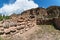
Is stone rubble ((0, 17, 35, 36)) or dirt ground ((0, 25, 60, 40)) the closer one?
dirt ground ((0, 25, 60, 40))

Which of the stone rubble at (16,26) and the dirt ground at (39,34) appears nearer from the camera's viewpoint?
the dirt ground at (39,34)

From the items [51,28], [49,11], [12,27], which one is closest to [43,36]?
[51,28]

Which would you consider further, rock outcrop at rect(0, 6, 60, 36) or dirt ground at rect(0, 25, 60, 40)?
rock outcrop at rect(0, 6, 60, 36)

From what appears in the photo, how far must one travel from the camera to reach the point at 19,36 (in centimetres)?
1538

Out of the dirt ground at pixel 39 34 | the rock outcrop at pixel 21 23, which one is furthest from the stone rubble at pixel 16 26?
the dirt ground at pixel 39 34

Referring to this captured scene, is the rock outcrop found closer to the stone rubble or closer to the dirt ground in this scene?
the stone rubble

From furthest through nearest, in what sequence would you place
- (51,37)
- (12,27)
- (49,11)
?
(49,11)
(12,27)
(51,37)

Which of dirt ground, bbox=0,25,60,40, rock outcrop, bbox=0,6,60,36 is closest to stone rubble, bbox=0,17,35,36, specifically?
rock outcrop, bbox=0,6,60,36

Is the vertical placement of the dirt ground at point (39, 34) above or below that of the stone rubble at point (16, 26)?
below

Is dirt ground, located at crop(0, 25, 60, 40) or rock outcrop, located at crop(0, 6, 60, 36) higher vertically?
rock outcrop, located at crop(0, 6, 60, 36)

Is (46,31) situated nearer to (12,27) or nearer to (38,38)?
(38,38)

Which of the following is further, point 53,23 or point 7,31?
point 53,23

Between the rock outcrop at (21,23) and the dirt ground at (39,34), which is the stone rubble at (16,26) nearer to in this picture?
the rock outcrop at (21,23)

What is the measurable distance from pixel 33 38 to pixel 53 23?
10.2 feet
